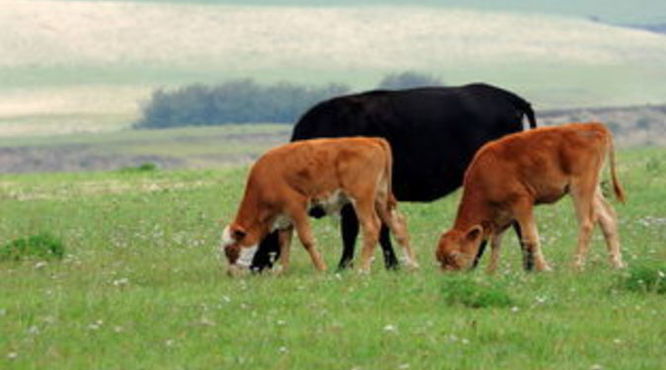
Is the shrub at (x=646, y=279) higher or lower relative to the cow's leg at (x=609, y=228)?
higher

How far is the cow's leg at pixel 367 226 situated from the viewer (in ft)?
59.3

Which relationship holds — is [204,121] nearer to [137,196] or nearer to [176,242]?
[137,196]

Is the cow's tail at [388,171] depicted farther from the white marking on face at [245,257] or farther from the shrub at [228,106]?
the shrub at [228,106]

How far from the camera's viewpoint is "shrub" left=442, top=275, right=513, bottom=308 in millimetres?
14555

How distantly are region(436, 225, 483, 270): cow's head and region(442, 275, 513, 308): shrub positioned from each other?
2560 millimetres

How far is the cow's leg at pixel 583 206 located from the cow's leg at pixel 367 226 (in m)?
2.01

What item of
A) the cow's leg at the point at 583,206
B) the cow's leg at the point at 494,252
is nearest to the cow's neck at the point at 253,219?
the cow's leg at the point at 494,252

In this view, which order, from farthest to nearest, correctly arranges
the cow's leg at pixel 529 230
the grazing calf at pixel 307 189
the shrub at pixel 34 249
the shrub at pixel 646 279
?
the shrub at pixel 34 249
the grazing calf at pixel 307 189
the cow's leg at pixel 529 230
the shrub at pixel 646 279

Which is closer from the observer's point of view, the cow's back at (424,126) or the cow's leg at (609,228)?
the cow's leg at (609,228)

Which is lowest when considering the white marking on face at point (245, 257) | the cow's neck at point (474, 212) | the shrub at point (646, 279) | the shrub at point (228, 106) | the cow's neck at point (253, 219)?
the shrub at point (228, 106)

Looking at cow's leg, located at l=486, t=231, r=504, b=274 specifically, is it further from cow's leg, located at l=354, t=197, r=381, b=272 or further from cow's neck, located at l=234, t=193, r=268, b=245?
A: cow's neck, located at l=234, t=193, r=268, b=245

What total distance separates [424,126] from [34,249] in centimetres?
481

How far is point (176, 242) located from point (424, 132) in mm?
4310

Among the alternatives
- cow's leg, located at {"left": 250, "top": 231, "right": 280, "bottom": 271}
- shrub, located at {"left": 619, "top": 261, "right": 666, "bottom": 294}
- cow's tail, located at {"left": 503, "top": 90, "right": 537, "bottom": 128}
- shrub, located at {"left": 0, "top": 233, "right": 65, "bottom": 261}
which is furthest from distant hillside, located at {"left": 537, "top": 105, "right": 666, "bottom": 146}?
shrub, located at {"left": 619, "top": 261, "right": 666, "bottom": 294}
